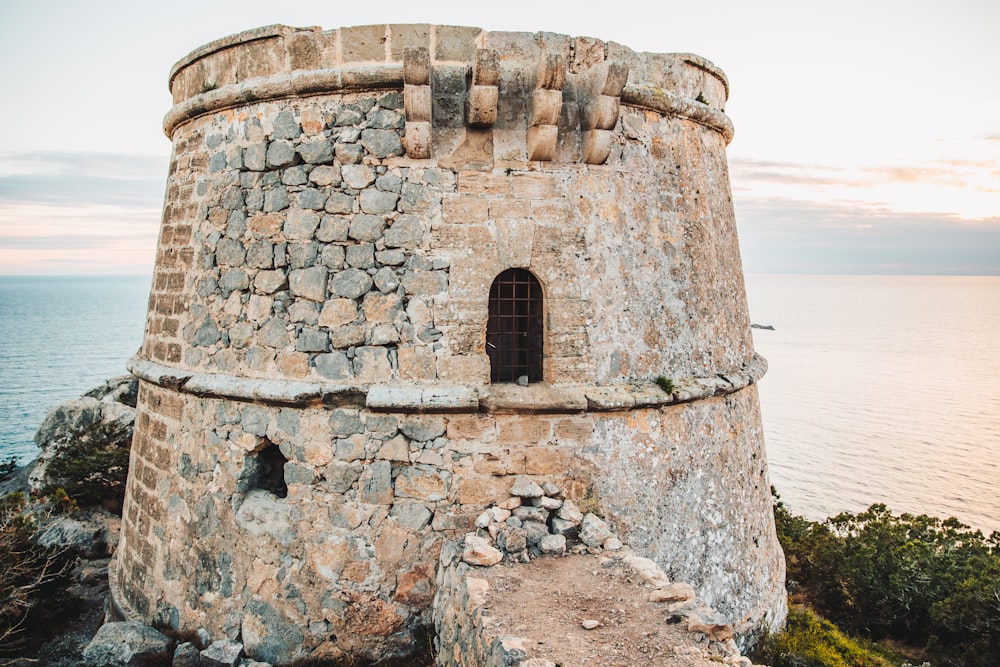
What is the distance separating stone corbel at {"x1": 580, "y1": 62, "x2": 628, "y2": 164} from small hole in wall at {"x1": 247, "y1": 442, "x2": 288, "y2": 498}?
3.67 m

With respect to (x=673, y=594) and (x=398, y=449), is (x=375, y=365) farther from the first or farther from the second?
(x=673, y=594)

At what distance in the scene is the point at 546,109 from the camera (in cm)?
518

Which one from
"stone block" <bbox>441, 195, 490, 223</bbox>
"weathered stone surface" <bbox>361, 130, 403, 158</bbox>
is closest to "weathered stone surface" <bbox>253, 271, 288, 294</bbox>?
"weathered stone surface" <bbox>361, 130, 403, 158</bbox>

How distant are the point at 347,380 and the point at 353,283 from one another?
2.56ft

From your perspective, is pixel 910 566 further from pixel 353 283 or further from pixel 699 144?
pixel 353 283

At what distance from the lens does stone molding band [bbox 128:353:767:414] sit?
5.26 m

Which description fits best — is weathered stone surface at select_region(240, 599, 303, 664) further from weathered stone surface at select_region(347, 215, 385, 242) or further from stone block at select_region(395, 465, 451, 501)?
weathered stone surface at select_region(347, 215, 385, 242)

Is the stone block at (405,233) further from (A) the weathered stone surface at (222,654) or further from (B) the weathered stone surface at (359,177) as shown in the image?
(A) the weathered stone surface at (222,654)

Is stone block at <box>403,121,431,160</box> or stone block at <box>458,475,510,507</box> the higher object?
stone block at <box>403,121,431,160</box>

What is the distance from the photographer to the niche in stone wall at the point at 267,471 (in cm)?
577

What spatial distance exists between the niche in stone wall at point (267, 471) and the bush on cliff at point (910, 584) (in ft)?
23.6

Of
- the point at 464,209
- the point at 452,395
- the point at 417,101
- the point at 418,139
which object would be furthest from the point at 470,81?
the point at 452,395

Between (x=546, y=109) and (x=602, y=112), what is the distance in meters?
0.46

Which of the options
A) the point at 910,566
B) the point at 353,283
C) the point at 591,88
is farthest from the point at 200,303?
the point at 910,566
